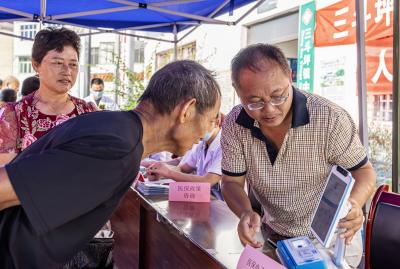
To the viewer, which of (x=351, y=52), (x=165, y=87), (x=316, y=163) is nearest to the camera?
(x=165, y=87)

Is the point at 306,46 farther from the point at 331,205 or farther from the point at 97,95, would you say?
the point at 331,205

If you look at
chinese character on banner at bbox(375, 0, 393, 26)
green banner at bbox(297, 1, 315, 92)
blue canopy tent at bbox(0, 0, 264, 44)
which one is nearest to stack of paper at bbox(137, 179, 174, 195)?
blue canopy tent at bbox(0, 0, 264, 44)

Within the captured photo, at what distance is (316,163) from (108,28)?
4.02 metres

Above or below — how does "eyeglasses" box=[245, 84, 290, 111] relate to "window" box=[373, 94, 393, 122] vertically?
below

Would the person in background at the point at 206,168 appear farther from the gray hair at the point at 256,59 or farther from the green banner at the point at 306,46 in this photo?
the green banner at the point at 306,46

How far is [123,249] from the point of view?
9.00 ft

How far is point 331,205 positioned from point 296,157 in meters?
0.70

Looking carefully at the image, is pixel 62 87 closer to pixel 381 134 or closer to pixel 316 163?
pixel 316 163

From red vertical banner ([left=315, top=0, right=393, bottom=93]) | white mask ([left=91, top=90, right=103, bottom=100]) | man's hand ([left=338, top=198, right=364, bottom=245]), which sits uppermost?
red vertical banner ([left=315, top=0, right=393, bottom=93])

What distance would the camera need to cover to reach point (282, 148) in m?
1.70

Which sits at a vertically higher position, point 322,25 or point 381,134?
point 322,25

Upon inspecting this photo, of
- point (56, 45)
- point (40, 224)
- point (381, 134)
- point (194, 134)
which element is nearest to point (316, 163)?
point (194, 134)

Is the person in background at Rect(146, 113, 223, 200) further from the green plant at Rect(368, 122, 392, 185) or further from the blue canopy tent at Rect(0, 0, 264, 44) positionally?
the green plant at Rect(368, 122, 392, 185)

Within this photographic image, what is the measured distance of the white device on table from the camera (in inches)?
37.7
